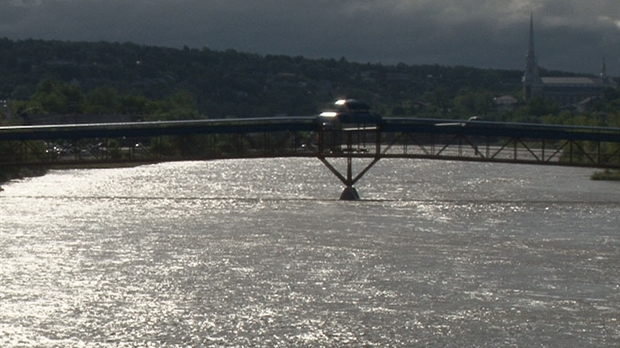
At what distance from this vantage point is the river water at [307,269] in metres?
46.2

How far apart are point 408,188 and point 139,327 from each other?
7008cm

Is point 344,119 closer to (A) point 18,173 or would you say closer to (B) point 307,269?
(A) point 18,173

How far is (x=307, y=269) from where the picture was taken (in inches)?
2357

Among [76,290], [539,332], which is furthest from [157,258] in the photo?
[539,332]

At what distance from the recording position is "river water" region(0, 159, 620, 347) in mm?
46188

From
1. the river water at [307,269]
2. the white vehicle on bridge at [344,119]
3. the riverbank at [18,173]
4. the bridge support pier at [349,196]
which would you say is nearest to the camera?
the river water at [307,269]

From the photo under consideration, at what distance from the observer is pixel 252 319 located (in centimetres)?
4816

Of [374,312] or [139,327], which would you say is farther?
[374,312]

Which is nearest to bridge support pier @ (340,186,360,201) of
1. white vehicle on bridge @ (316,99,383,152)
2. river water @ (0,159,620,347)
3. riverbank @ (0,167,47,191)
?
A: river water @ (0,159,620,347)

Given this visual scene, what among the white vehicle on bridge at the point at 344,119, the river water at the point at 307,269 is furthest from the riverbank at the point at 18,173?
the white vehicle on bridge at the point at 344,119

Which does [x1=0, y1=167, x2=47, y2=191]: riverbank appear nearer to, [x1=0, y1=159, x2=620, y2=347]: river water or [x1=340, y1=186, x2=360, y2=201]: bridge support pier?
[x1=0, y1=159, x2=620, y2=347]: river water

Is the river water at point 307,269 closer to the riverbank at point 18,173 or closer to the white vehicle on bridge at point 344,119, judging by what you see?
the white vehicle on bridge at point 344,119

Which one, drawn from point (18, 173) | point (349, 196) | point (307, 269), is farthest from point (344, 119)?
point (307, 269)

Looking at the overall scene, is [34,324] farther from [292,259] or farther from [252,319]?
[292,259]
